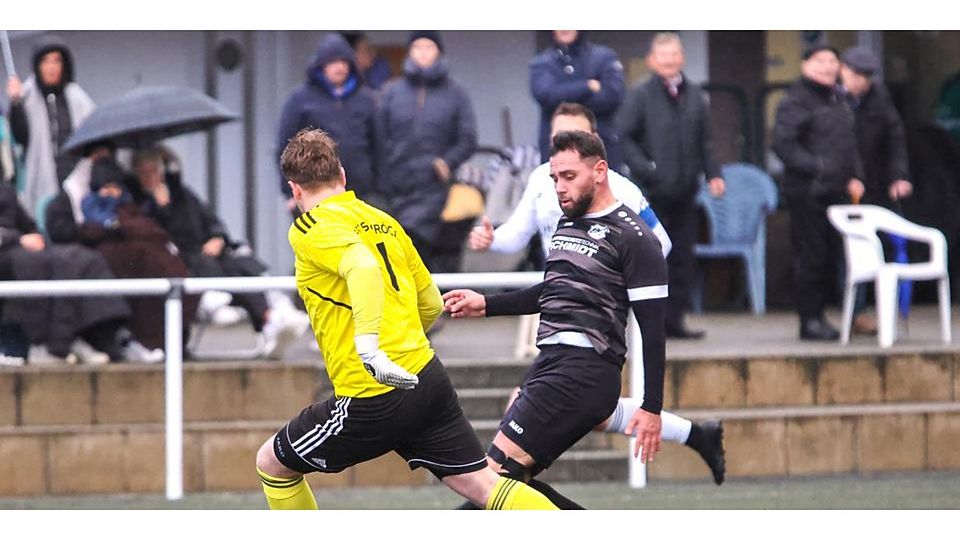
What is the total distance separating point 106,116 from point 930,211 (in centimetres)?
614

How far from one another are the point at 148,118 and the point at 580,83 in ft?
8.02

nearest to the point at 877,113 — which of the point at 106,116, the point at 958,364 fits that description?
the point at 958,364

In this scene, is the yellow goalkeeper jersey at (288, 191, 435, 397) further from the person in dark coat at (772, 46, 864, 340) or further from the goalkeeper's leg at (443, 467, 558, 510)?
the person in dark coat at (772, 46, 864, 340)

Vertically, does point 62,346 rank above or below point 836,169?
below

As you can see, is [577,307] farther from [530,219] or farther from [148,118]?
[148,118]

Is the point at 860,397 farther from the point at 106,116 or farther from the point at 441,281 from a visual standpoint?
the point at 106,116

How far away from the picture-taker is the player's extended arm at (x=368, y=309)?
24.2 feet

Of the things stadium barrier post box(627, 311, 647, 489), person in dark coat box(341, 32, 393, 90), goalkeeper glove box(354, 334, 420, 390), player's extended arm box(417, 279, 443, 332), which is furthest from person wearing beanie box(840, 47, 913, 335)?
goalkeeper glove box(354, 334, 420, 390)

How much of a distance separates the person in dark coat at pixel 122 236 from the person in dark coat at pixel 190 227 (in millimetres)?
161

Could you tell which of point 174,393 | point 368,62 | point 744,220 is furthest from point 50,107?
point 744,220

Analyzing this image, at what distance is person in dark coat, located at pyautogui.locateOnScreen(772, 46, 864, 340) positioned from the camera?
13188 mm

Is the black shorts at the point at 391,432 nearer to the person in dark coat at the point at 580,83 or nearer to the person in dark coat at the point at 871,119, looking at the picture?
the person in dark coat at the point at 580,83

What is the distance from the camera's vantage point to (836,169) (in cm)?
1325

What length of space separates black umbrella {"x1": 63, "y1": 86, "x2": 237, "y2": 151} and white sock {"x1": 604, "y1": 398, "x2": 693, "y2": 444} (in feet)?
14.1
